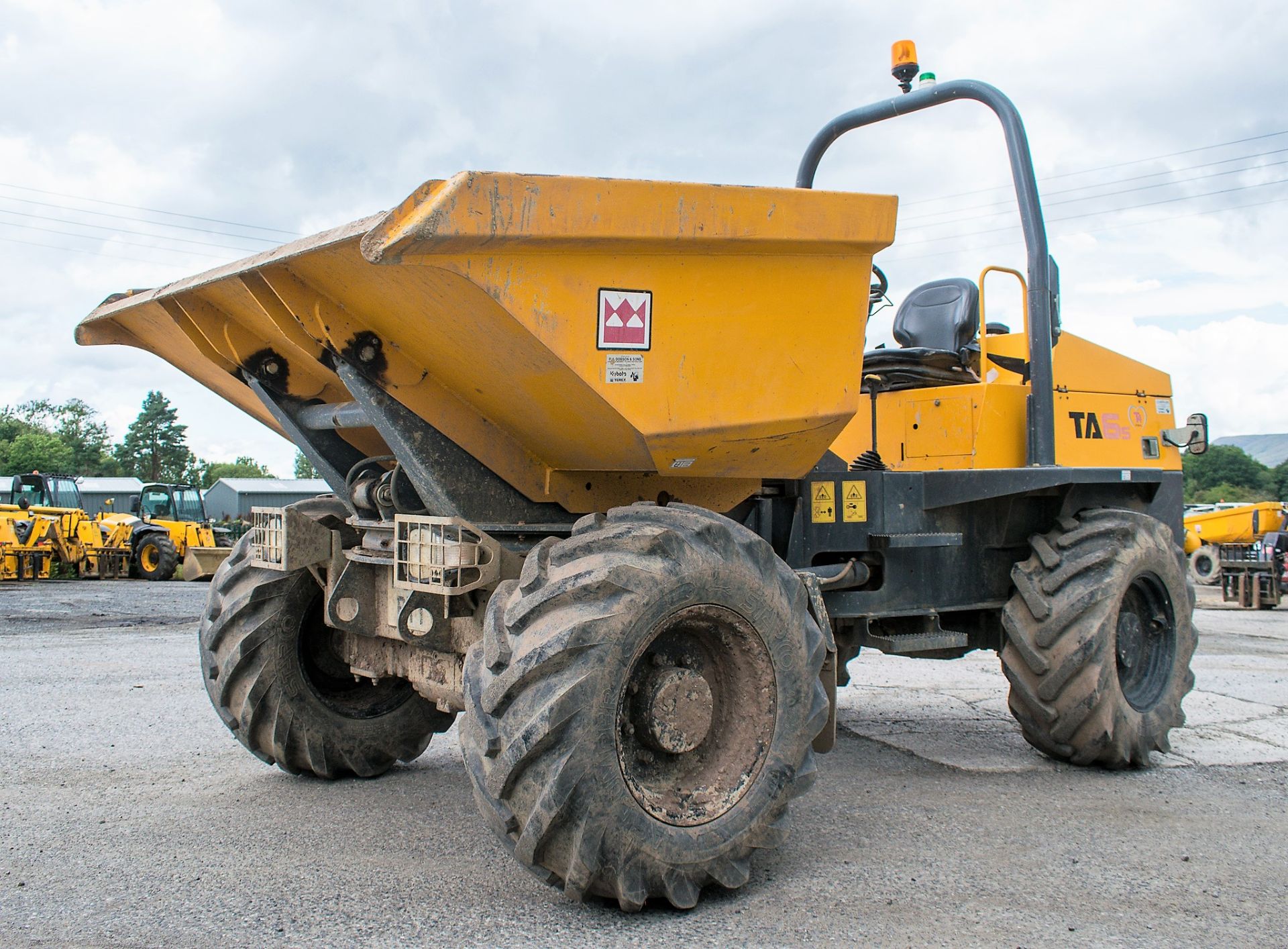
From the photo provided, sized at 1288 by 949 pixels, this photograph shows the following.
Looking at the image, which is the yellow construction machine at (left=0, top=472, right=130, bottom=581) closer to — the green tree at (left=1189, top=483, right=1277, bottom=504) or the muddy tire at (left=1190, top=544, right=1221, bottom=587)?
the muddy tire at (left=1190, top=544, right=1221, bottom=587)

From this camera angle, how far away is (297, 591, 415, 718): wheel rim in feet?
14.7

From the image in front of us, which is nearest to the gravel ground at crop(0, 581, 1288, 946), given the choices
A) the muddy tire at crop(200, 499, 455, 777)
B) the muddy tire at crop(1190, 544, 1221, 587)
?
the muddy tire at crop(200, 499, 455, 777)

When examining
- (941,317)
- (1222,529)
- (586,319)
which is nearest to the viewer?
(586,319)

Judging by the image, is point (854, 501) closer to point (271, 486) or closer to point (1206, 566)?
point (1206, 566)

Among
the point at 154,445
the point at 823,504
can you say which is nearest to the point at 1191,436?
the point at 823,504

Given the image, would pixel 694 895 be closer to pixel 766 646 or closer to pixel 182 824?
pixel 766 646

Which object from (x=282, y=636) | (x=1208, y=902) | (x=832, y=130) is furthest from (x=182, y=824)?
(x=832, y=130)

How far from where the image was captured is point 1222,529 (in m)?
20.2

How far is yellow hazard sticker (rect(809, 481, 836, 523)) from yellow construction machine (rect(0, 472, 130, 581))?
1883 centimetres

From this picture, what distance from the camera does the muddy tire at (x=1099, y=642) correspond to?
15.7 ft

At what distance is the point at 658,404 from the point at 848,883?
1642 millimetres

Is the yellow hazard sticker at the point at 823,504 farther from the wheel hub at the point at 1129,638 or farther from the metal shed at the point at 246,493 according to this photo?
the metal shed at the point at 246,493

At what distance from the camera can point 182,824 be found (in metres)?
3.86

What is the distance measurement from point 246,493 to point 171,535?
49394 millimetres
